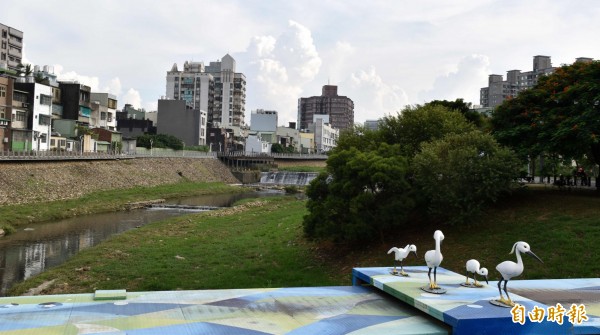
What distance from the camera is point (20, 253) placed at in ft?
104

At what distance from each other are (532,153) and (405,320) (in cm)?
2114

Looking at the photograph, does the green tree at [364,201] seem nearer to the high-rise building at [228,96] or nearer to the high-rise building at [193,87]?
the high-rise building at [193,87]

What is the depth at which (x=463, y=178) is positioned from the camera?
971 inches

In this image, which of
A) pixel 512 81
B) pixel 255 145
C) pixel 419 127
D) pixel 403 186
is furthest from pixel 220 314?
pixel 512 81

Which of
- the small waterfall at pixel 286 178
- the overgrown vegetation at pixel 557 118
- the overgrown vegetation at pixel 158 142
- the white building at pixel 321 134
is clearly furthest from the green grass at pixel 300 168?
the overgrown vegetation at pixel 557 118

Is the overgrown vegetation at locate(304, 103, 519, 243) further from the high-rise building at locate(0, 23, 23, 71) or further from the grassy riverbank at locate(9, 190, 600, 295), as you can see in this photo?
the high-rise building at locate(0, 23, 23, 71)

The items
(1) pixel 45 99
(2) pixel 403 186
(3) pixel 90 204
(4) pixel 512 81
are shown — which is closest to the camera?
(2) pixel 403 186

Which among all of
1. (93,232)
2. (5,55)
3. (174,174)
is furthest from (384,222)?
(5,55)

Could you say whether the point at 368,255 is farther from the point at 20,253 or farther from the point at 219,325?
the point at 20,253

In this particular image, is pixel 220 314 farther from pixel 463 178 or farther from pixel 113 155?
pixel 113 155

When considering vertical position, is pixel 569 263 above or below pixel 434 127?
below

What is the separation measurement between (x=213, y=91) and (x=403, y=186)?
159607 mm

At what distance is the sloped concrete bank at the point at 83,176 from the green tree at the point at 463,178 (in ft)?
140

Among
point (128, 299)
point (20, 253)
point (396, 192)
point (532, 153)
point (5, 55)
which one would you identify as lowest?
point (20, 253)
